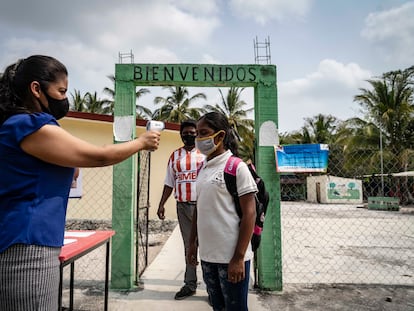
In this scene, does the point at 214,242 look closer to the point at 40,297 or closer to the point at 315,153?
the point at 40,297

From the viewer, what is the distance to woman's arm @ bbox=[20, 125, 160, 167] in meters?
1.27

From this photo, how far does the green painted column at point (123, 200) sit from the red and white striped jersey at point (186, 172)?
1.97ft

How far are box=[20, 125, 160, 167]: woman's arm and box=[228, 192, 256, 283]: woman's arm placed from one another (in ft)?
2.81

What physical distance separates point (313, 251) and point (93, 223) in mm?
6657

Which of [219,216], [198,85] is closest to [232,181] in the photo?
[219,216]

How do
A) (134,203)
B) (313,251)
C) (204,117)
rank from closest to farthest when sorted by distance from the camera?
(204,117) → (134,203) → (313,251)

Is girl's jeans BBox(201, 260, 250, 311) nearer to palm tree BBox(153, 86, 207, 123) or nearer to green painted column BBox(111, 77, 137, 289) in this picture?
green painted column BBox(111, 77, 137, 289)

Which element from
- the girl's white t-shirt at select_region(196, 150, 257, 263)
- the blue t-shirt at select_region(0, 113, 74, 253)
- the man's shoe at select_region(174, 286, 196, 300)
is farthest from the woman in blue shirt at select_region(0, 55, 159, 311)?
the man's shoe at select_region(174, 286, 196, 300)

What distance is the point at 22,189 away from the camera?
126cm

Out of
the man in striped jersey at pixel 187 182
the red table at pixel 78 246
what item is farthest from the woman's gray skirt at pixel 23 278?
the man in striped jersey at pixel 187 182

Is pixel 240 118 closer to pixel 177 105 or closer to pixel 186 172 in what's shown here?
pixel 177 105

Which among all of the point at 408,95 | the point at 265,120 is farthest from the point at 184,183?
the point at 408,95

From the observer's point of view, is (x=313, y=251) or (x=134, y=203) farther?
(x=313, y=251)

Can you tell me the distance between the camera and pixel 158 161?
37.3 ft
